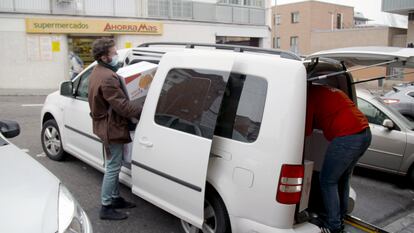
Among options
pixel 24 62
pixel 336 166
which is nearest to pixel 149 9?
pixel 24 62

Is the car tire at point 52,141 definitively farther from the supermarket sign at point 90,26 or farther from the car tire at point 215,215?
the supermarket sign at point 90,26

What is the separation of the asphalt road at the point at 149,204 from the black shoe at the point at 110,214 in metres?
0.05

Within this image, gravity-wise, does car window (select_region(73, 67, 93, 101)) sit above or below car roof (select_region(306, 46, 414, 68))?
below

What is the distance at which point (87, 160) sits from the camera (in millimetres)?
5016

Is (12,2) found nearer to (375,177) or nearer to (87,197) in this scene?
(87,197)

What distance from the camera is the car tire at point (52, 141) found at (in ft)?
19.2

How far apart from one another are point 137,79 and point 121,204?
142cm

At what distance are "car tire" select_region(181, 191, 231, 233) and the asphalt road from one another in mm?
640

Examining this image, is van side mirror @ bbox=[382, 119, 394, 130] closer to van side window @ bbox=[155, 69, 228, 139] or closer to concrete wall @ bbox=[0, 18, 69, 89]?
van side window @ bbox=[155, 69, 228, 139]

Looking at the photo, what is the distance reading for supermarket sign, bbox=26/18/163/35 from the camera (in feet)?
57.6

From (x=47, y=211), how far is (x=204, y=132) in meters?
1.34

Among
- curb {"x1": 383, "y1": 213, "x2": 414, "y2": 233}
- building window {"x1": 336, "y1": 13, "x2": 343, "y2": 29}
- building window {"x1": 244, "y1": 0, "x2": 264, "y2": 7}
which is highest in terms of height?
building window {"x1": 336, "y1": 13, "x2": 343, "y2": 29}

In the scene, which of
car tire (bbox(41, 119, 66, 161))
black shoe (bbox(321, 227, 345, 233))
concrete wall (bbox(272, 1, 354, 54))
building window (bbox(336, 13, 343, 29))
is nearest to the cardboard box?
black shoe (bbox(321, 227, 345, 233))

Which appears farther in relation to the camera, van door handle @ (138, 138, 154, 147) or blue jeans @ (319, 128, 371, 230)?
van door handle @ (138, 138, 154, 147)
